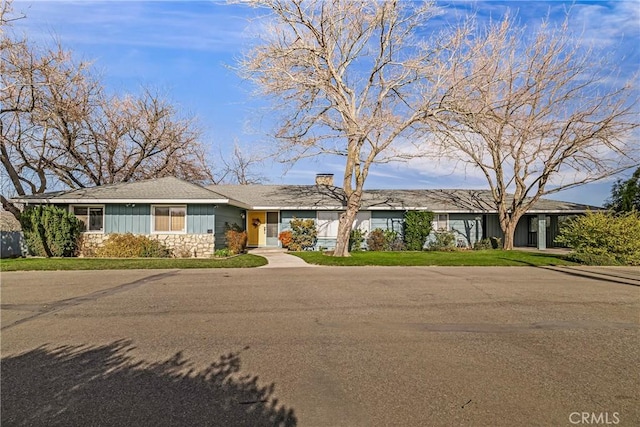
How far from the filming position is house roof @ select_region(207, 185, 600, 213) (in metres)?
24.8

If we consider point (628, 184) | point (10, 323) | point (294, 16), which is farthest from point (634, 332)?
point (628, 184)

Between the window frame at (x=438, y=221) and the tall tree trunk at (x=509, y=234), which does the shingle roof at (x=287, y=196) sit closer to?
the window frame at (x=438, y=221)

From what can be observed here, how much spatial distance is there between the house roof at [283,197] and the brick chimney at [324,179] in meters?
1.47

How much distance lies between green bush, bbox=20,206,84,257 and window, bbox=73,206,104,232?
0.74 meters

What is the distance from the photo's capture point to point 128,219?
20359 millimetres

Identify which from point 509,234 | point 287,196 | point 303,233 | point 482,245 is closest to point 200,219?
point 303,233

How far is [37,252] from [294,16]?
1481 cm

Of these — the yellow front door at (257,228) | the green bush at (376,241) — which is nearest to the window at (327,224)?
the green bush at (376,241)

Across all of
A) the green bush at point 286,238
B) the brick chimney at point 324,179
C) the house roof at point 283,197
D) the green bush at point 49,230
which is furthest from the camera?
the brick chimney at point 324,179

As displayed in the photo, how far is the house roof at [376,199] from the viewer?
977 inches

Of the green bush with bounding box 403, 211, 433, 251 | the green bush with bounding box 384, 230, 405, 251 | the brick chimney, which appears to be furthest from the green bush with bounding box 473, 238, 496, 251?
the brick chimney

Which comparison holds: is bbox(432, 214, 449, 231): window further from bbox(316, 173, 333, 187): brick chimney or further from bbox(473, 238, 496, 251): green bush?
bbox(316, 173, 333, 187): brick chimney

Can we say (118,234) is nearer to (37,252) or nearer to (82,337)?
(37,252)

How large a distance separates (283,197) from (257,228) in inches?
93.8
